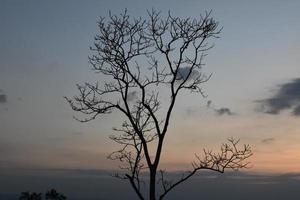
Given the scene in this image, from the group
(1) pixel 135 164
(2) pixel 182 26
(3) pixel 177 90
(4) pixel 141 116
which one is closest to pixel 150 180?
(1) pixel 135 164

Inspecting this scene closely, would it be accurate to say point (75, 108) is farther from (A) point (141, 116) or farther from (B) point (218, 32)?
(B) point (218, 32)

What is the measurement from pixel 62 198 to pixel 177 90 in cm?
464

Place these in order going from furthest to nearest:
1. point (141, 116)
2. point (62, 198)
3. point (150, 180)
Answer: point (62, 198), point (141, 116), point (150, 180)

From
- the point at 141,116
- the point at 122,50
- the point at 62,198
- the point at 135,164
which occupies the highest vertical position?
the point at 122,50

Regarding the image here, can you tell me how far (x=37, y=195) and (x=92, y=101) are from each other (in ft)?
12.1

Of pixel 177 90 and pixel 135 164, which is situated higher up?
pixel 177 90

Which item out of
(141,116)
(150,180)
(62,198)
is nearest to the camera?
(150,180)

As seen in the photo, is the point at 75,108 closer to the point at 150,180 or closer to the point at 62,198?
the point at 150,180

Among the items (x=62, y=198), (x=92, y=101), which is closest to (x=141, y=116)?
(x=92, y=101)

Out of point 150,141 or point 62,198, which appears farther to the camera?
point 62,198

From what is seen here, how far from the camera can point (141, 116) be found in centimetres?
934

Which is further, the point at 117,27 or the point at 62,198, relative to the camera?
the point at 62,198

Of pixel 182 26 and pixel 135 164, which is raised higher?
pixel 182 26

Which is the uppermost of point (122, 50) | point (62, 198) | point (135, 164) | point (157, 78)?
point (122, 50)
